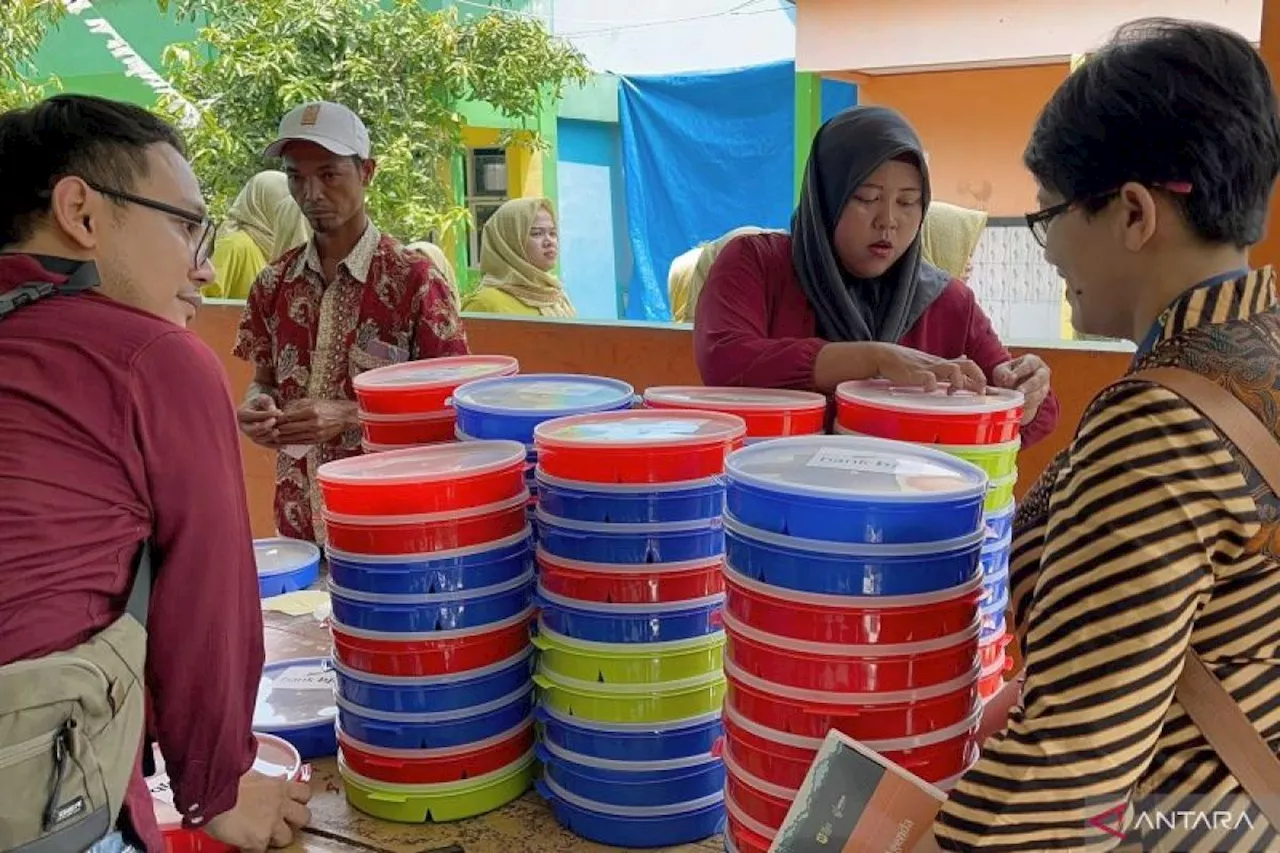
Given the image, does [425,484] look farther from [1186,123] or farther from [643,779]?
[1186,123]

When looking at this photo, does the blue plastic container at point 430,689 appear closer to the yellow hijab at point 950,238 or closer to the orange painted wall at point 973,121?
the yellow hijab at point 950,238

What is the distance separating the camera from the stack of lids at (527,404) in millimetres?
1546

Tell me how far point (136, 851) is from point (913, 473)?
0.99 meters

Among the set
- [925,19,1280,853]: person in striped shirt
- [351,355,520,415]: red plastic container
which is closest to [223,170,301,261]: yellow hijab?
[351,355,520,415]: red plastic container

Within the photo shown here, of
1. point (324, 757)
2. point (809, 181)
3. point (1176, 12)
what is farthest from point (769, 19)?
point (324, 757)

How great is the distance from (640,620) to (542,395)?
536 mm

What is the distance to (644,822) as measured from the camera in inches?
52.2

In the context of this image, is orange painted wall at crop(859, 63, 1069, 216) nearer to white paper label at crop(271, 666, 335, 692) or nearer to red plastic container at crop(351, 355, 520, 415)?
red plastic container at crop(351, 355, 520, 415)

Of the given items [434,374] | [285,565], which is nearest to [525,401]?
[434,374]

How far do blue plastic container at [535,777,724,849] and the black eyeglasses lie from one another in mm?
880

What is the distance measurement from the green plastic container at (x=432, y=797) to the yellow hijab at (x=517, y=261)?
3.96 metres

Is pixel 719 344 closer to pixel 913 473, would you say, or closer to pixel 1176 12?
pixel 913 473

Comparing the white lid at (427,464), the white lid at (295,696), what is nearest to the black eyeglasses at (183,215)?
the white lid at (427,464)

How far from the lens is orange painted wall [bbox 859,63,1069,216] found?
7.59m
